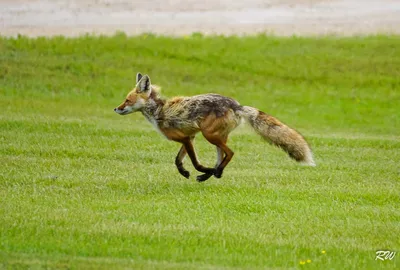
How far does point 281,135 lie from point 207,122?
1036 mm

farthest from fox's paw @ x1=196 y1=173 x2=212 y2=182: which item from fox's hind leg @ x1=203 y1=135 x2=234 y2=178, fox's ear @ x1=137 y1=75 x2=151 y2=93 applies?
fox's ear @ x1=137 y1=75 x2=151 y2=93

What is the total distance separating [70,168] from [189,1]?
20467 mm

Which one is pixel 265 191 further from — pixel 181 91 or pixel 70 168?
pixel 181 91

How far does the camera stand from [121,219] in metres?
9.98

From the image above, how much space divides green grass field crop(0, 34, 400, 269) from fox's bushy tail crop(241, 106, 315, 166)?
378mm

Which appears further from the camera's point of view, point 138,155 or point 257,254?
point 138,155

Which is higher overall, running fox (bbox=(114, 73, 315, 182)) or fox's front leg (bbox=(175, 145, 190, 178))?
running fox (bbox=(114, 73, 315, 182))

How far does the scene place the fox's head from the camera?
1271 cm

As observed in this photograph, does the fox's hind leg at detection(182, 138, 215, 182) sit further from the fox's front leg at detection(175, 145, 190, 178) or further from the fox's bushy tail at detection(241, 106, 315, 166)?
the fox's bushy tail at detection(241, 106, 315, 166)

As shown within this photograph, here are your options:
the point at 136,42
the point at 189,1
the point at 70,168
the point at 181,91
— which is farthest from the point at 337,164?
the point at 189,1

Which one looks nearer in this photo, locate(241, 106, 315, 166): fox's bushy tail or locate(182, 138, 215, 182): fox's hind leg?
locate(241, 106, 315, 166): fox's bushy tail

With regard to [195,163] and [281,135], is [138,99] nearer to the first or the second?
[195,163]

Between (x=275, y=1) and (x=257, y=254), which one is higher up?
(x=275, y=1)

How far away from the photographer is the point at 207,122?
12.4 meters
